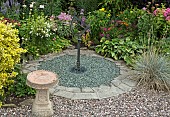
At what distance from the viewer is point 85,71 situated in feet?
17.7

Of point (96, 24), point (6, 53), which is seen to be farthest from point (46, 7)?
point (6, 53)

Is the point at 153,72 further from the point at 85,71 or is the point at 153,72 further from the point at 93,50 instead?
the point at 93,50

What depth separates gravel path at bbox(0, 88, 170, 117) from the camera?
4.18m

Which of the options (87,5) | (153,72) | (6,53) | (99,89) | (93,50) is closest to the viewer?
(6,53)

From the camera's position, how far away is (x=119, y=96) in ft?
15.4

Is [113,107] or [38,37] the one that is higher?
[38,37]

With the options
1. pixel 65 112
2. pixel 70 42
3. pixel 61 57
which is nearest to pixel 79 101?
pixel 65 112

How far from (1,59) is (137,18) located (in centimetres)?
345

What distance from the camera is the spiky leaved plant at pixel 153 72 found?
4.91 meters

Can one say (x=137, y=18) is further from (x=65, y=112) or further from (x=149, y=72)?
(x=65, y=112)

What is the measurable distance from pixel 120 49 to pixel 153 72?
113cm

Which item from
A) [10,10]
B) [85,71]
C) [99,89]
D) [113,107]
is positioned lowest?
[113,107]

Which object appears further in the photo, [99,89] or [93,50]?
[93,50]

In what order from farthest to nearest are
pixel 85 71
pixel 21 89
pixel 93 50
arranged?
pixel 93 50, pixel 85 71, pixel 21 89
